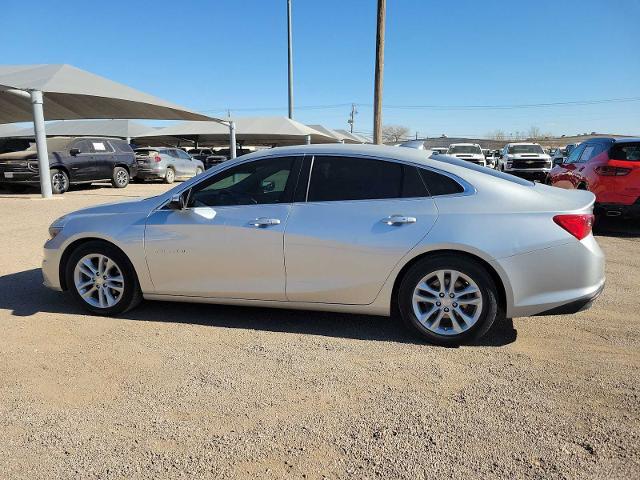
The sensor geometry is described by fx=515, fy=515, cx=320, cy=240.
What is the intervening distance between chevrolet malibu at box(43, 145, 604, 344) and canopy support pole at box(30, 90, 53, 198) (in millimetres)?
10063

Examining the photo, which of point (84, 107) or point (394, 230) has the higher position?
point (84, 107)

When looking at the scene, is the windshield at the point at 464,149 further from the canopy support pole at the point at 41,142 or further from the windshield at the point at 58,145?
the canopy support pole at the point at 41,142

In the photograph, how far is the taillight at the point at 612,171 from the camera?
814 cm

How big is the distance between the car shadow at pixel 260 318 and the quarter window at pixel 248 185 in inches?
40.9

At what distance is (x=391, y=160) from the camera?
4.15m

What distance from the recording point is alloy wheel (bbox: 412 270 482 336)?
3834 mm

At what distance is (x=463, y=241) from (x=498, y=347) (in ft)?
2.94

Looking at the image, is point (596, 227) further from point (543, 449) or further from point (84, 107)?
point (84, 107)

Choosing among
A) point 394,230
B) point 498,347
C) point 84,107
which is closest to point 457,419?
point 498,347

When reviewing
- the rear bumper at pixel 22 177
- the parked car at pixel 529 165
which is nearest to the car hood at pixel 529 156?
the parked car at pixel 529 165

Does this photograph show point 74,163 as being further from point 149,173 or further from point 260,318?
point 260,318

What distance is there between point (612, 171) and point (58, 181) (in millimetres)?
14178

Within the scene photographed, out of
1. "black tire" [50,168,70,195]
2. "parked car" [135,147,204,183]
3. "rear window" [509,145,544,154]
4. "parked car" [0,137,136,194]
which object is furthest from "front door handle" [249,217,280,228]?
"rear window" [509,145,544,154]

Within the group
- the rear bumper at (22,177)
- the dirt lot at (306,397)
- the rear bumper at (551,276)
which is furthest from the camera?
the rear bumper at (22,177)
